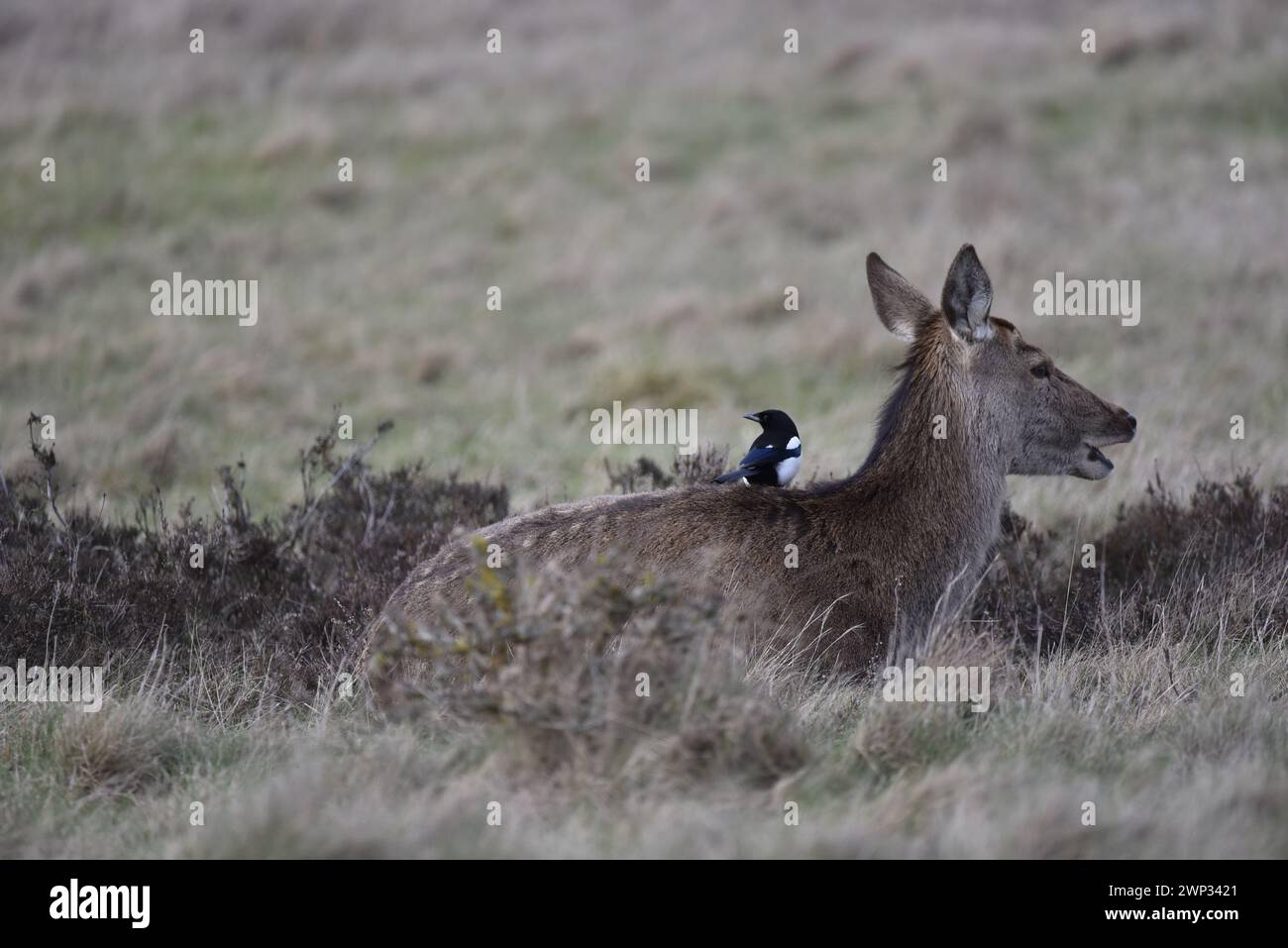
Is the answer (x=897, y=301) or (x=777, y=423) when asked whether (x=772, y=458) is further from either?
(x=897, y=301)

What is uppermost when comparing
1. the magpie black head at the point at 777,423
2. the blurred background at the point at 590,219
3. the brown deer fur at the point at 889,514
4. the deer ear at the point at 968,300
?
the blurred background at the point at 590,219

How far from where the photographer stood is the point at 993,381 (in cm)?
667

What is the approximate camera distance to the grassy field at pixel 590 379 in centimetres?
508

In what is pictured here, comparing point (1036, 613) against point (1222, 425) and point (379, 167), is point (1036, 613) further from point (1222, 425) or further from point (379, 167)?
point (379, 167)

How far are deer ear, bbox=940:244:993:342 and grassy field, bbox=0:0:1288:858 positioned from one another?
1.29 m

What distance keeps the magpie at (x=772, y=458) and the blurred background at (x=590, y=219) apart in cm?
201

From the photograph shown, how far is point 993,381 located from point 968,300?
373 millimetres

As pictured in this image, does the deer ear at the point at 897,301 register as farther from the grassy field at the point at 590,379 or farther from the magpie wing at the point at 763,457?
the grassy field at the point at 590,379

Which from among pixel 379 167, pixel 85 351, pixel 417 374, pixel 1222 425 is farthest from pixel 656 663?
pixel 379 167

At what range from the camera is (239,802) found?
4969mm

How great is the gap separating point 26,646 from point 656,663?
3.19 meters

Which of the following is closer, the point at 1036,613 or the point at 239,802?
the point at 239,802

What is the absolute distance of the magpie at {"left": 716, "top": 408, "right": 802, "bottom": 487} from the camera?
704 centimetres

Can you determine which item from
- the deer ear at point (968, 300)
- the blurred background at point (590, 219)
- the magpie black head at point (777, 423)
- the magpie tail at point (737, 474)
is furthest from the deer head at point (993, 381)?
the blurred background at point (590, 219)
